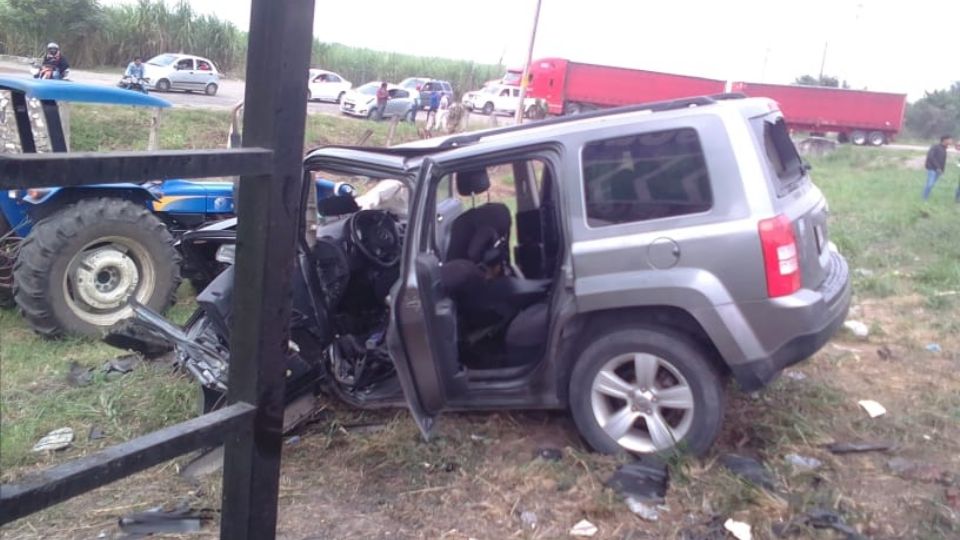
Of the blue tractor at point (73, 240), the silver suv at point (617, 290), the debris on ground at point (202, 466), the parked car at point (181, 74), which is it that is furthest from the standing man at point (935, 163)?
the debris on ground at point (202, 466)

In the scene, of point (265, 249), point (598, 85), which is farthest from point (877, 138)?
point (265, 249)

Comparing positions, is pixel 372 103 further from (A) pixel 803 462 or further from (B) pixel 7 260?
(A) pixel 803 462

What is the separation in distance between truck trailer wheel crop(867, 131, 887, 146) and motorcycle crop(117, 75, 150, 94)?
4136cm

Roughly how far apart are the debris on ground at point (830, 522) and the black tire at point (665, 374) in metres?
0.62

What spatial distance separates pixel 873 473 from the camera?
444cm

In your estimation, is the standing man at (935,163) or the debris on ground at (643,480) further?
the standing man at (935,163)

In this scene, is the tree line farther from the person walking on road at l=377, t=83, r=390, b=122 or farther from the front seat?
the person walking on road at l=377, t=83, r=390, b=122

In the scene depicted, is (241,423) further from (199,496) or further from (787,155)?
(787,155)

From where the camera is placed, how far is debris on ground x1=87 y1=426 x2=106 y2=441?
4.53 meters

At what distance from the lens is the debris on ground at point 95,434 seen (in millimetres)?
4527

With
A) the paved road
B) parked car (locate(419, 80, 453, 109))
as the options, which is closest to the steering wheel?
the paved road

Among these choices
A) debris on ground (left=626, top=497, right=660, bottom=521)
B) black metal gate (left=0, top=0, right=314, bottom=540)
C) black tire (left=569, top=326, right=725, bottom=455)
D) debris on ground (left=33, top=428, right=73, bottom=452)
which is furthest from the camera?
black tire (left=569, top=326, right=725, bottom=455)

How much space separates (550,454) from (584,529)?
0.74 m

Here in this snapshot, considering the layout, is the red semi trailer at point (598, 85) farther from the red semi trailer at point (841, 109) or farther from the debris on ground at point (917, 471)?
the debris on ground at point (917, 471)
